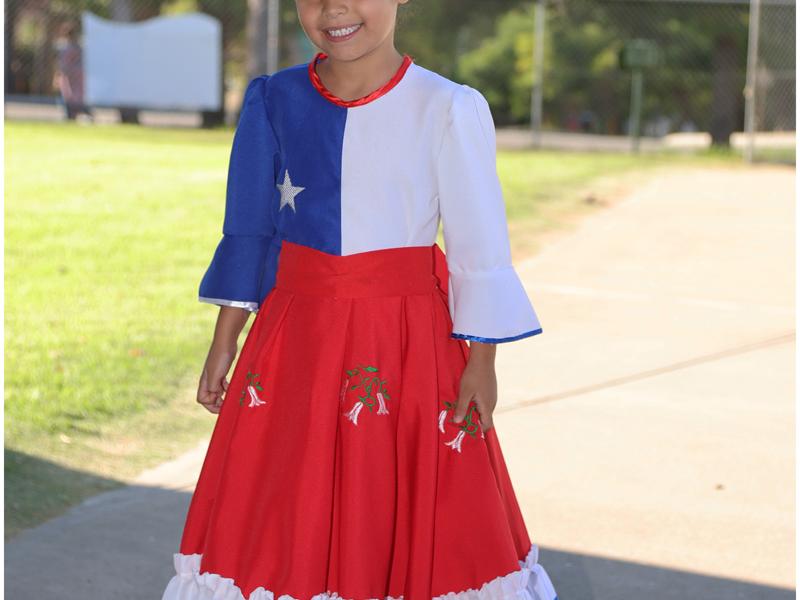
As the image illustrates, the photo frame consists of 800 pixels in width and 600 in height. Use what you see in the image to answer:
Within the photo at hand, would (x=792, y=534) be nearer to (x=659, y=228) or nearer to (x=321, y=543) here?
(x=321, y=543)

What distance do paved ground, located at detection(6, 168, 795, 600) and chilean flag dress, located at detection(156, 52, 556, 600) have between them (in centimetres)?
108

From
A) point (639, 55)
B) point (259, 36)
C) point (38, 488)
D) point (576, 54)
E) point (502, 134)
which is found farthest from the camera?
point (576, 54)

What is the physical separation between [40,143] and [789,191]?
8.39 metres

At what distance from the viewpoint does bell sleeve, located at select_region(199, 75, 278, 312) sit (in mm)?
2691

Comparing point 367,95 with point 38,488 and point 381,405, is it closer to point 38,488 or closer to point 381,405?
point 381,405

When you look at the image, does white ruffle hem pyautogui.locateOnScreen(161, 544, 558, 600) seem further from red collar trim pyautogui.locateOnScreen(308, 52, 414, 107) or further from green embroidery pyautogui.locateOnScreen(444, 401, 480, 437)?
red collar trim pyautogui.locateOnScreen(308, 52, 414, 107)

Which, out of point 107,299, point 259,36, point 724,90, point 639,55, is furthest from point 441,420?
point 724,90

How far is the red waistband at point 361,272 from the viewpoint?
2.57m

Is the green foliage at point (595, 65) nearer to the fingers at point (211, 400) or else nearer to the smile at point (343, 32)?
the fingers at point (211, 400)

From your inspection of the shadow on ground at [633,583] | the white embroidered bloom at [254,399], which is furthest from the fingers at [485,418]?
the shadow on ground at [633,583]

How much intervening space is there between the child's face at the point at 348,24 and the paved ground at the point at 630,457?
5.48 ft

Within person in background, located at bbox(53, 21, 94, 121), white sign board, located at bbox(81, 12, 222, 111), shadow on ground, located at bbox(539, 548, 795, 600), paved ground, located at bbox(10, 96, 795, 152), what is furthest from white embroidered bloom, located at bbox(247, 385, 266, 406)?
white sign board, located at bbox(81, 12, 222, 111)

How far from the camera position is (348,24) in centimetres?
256

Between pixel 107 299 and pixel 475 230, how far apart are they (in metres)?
4.94
